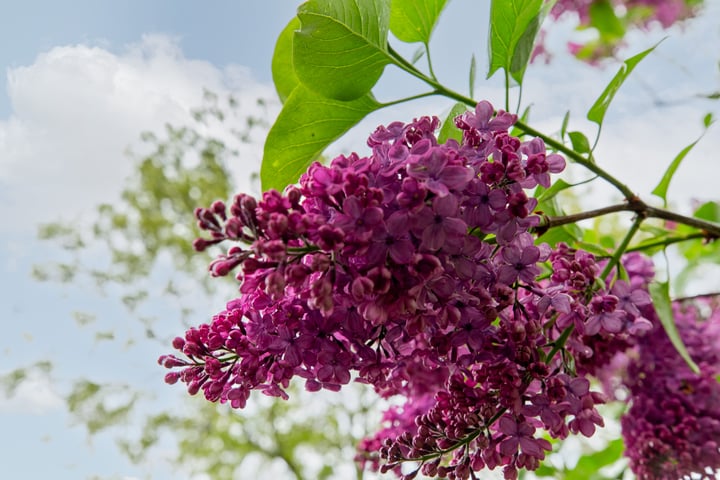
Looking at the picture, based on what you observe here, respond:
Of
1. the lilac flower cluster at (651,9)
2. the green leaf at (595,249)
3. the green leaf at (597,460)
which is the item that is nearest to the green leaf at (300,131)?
the green leaf at (595,249)

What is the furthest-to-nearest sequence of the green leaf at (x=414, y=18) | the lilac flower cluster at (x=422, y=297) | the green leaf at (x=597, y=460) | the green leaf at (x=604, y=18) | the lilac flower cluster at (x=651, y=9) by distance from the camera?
the lilac flower cluster at (x=651, y=9)
the green leaf at (x=597, y=460)
the green leaf at (x=604, y=18)
the green leaf at (x=414, y=18)
the lilac flower cluster at (x=422, y=297)

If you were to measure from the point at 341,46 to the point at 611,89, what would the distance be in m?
0.25

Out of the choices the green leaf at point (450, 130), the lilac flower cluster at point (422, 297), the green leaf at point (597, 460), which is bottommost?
the lilac flower cluster at point (422, 297)

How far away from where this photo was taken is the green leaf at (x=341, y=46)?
1.66 feet

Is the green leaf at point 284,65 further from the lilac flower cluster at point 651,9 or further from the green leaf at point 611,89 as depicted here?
the lilac flower cluster at point 651,9

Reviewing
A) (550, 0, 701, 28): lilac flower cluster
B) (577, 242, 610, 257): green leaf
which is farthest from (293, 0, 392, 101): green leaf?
(550, 0, 701, 28): lilac flower cluster

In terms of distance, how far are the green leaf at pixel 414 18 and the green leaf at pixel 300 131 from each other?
0.29 feet

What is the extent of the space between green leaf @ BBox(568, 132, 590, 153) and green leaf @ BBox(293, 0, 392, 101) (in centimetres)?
17

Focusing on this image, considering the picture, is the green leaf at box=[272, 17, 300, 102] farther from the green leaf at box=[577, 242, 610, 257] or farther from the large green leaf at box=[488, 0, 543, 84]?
the green leaf at box=[577, 242, 610, 257]

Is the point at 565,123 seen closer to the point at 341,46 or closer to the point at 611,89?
the point at 611,89

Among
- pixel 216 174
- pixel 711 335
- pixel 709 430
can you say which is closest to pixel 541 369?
pixel 709 430

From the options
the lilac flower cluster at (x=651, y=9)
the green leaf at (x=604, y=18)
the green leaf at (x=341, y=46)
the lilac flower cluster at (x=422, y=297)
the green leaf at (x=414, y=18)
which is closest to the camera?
the lilac flower cluster at (x=422, y=297)

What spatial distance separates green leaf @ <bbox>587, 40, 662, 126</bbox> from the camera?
1.89ft

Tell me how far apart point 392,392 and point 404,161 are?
→ 26cm
